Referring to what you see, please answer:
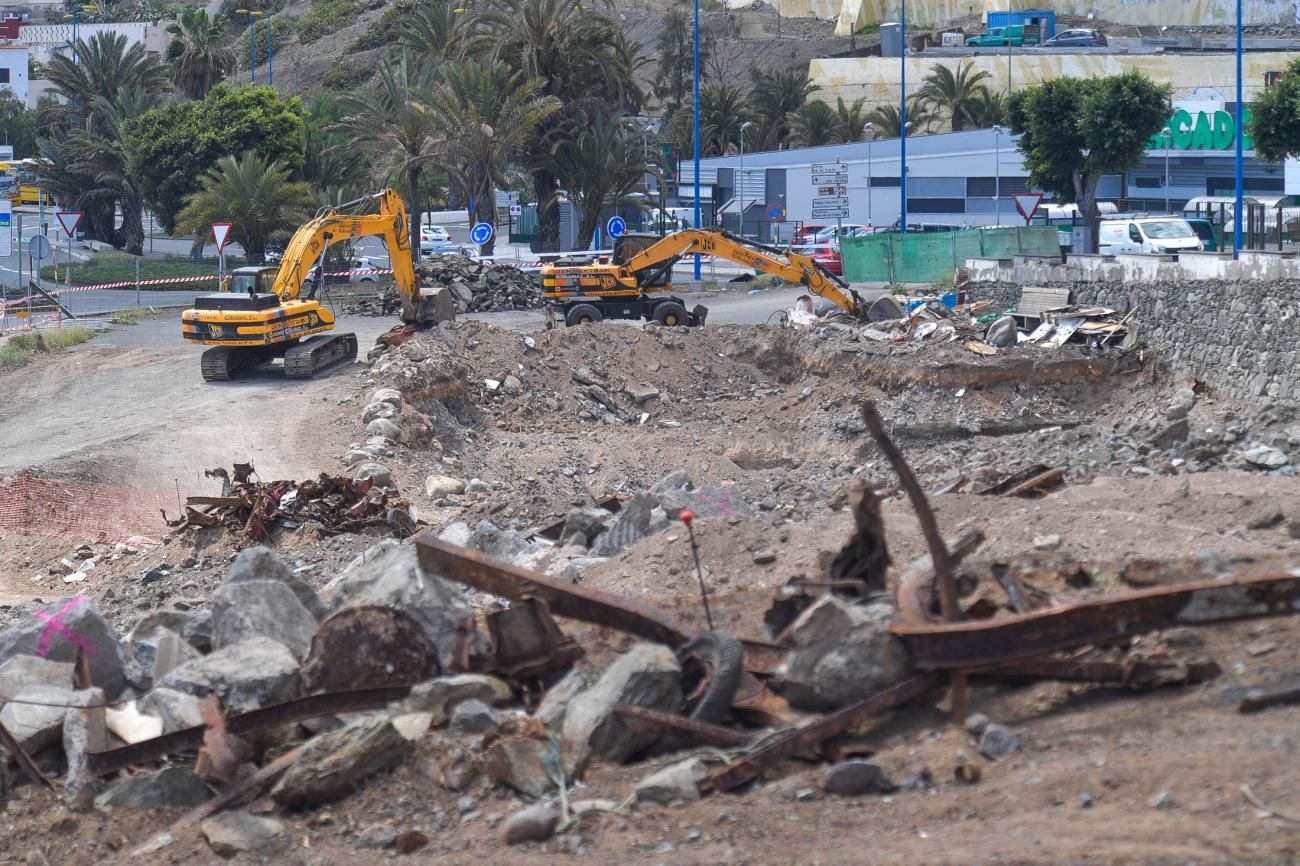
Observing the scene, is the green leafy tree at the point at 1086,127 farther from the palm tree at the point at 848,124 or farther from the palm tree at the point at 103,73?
the palm tree at the point at 103,73

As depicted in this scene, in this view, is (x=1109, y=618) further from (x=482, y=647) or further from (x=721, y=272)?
(x=721, y=272)

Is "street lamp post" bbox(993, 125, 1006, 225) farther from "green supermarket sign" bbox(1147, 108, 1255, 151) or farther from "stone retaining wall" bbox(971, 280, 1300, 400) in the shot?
"stone retaining wall" bbox(971, 280, 1300, 400)

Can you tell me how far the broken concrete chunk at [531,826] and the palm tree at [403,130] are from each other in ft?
121

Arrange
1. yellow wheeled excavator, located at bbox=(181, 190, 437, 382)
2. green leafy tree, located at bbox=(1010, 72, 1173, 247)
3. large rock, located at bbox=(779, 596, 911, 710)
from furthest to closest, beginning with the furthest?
green leafy tree, located at bbox=(1010, 72, 1173, 247) < yellow wheeled excavator, located at bbox=(181, 190, 437, 382) < large rock, located at bbox=(779, 596, 911, 710)

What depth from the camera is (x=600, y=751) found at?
5.86 m

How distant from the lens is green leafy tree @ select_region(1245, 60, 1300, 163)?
31844 mm

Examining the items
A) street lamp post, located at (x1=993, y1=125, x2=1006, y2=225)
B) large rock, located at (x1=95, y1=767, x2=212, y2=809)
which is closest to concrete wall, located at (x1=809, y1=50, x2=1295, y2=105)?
street lamp post, located at (x1=993, y1=125, x2=1006, y2=225)

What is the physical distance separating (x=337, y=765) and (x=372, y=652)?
0.67 m

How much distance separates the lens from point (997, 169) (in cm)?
5366

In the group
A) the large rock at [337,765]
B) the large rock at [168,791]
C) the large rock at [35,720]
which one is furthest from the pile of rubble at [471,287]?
the large rock at [337,765]

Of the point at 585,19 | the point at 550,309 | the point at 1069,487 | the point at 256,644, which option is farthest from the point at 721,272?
the point at 256,644

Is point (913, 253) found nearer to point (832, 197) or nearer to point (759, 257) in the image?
point (832, 197)

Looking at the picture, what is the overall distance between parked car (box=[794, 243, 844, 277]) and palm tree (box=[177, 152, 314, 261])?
15.2m

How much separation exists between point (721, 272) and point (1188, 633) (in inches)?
1723
